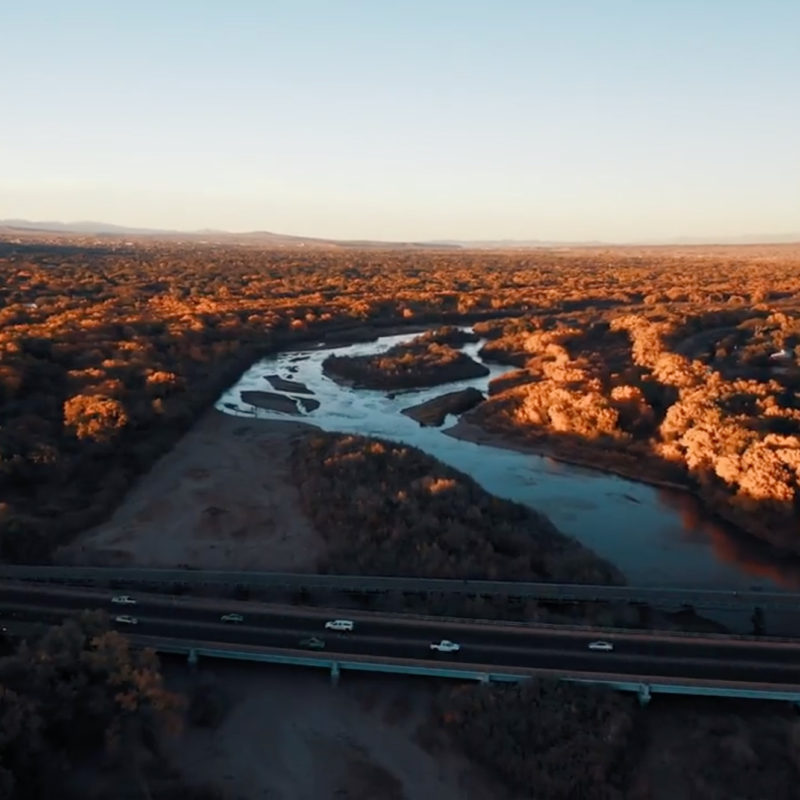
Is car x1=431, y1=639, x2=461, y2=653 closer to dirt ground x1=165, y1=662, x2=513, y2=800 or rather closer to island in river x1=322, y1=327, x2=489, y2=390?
dirt ground x1=165, y1=662, x2=513, y2=800

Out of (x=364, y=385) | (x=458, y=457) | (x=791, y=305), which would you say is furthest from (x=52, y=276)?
(x=791, y=305)

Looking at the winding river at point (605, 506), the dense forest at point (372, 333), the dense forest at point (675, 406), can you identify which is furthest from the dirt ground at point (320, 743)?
the dense forest at point (675, 406)

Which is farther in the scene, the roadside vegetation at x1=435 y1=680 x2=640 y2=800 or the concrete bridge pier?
the concrete bridge pier

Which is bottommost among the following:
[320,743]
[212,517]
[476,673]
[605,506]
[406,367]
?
[320,743]

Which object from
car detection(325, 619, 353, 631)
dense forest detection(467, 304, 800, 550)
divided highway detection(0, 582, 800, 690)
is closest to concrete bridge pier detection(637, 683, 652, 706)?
divided highway detection(0, 582, 800, 690)

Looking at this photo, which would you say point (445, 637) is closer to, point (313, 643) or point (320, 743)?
point (313, 643)

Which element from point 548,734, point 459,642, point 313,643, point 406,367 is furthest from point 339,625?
point 406,367
